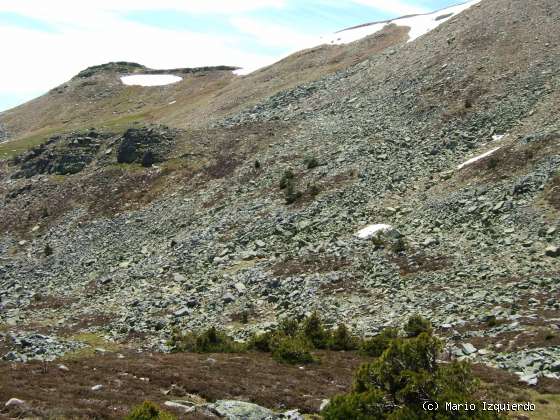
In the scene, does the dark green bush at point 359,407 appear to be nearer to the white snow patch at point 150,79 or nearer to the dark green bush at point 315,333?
the dark green bush at point 315,333

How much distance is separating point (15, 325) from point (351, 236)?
979 inches

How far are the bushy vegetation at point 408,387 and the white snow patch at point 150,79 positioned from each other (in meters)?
125

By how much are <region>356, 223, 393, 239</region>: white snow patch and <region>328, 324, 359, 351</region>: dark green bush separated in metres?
11.5

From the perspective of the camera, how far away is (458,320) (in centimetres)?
2702

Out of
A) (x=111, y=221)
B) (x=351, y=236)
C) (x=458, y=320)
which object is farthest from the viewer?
(x=111, y=221)

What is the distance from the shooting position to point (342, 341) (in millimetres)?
28172

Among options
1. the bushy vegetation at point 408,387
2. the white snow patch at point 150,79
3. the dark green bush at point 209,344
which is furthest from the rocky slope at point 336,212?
the white snow patch at point 150,79

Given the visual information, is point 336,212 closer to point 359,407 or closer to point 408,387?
point 359,407

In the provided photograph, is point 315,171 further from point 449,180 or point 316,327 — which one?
point 316,327

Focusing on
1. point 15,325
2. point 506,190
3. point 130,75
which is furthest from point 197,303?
point 130,75

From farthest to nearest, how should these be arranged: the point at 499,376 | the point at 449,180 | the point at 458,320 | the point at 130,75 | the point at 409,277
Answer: the point at 130,75 → the point at 449,180 → the point at 409,277 → the point at 458,320 → the point at 499,376

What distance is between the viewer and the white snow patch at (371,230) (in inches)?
1521

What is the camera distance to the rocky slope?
30.2 m

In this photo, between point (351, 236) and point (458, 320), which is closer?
point (458, 320)
